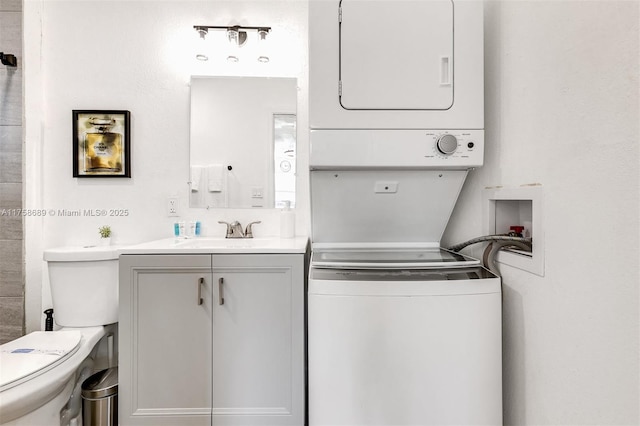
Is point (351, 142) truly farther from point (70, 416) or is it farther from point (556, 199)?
point (70, 416)

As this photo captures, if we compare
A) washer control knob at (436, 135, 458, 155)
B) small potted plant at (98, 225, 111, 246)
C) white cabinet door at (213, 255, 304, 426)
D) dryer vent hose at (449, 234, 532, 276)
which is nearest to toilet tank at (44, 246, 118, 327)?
small potted plant at (98, 225, 111, 246)

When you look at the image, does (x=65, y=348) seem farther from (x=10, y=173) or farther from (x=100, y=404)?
(x=10, y=173)

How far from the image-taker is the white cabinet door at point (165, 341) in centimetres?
140

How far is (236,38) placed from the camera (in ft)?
6.14

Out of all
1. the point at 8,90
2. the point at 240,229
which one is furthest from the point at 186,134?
the point at 8,90

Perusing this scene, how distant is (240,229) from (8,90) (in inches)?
63.7

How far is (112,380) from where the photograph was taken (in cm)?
160

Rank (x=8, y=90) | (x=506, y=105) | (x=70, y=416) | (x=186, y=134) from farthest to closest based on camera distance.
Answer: (x=186, y=134) → (x=8, y=90) → (x=70, y=416) → (x=506, y=105)

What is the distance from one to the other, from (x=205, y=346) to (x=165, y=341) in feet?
0.62

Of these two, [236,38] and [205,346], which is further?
[236,38]

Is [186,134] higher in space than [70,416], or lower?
higher

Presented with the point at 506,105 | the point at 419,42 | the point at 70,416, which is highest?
the point at 419,42

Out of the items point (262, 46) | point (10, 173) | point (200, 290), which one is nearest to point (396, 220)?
point (200, 290)

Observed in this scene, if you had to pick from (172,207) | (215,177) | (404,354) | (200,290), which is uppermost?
(215,177)
